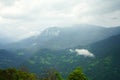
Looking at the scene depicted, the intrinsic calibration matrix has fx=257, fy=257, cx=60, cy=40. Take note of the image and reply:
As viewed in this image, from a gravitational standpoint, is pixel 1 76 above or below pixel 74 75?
above

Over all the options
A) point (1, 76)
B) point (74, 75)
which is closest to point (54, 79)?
point (1, 76)

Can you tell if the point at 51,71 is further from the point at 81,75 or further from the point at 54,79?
the point at 81,75

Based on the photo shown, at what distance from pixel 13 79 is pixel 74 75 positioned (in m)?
97.0

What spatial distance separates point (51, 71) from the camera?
379 feet

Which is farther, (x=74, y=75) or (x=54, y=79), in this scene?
(x=54, y=79)

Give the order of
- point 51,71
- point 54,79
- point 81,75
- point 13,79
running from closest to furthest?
1. point 81,75
2. point 54,79
3. point 51,71
4. point 13,79

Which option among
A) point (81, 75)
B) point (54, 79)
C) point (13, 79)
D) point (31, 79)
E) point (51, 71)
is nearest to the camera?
point (81, 75)

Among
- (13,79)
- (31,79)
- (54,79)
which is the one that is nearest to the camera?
(54,79)

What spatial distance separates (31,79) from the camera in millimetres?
125438

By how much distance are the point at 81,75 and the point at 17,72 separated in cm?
9848

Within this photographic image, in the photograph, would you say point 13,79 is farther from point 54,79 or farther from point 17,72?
point 54,79

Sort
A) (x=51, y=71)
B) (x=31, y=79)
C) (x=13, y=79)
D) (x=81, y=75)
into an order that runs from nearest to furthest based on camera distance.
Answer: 1. (x=81, y=75)
2. (x=51, y=71)
3. (x=31, y=79)
4. (x=13, y=79)

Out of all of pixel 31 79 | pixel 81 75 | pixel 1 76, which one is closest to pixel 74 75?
pixel 81 75

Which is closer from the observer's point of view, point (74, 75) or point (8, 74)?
point (74, 75)
